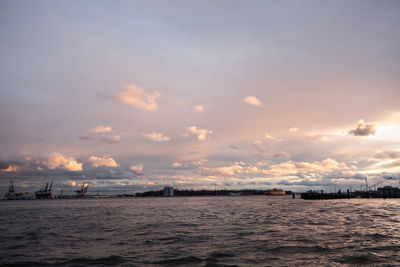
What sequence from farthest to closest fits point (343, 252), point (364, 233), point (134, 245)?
1. point (364, 233)
2. point (134, 245)
3. point (343, 252)

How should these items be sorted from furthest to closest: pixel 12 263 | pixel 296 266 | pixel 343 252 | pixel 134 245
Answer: pixel 134 245
pixel 343 252
pixel 12 263
pixel 296 266

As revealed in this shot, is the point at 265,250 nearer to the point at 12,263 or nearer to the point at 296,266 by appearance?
the point at 296,266

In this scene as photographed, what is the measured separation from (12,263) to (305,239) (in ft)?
77.5

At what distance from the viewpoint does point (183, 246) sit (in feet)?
79.8

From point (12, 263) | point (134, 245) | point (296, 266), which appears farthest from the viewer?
point (134, 245)

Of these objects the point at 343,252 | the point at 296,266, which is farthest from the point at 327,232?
the point at 296,266

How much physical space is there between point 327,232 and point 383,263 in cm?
1299

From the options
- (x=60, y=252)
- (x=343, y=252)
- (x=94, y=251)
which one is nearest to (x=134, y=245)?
(x=94, y=251)

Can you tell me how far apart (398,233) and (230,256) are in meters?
20.9

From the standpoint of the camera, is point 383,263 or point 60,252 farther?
point 60,252

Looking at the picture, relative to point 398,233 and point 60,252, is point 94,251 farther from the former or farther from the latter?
point 398,233

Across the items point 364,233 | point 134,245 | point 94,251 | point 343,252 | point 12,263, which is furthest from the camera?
point 364,233

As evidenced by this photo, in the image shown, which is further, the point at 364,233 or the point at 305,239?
the point at 364,233

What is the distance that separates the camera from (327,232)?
3080cm
